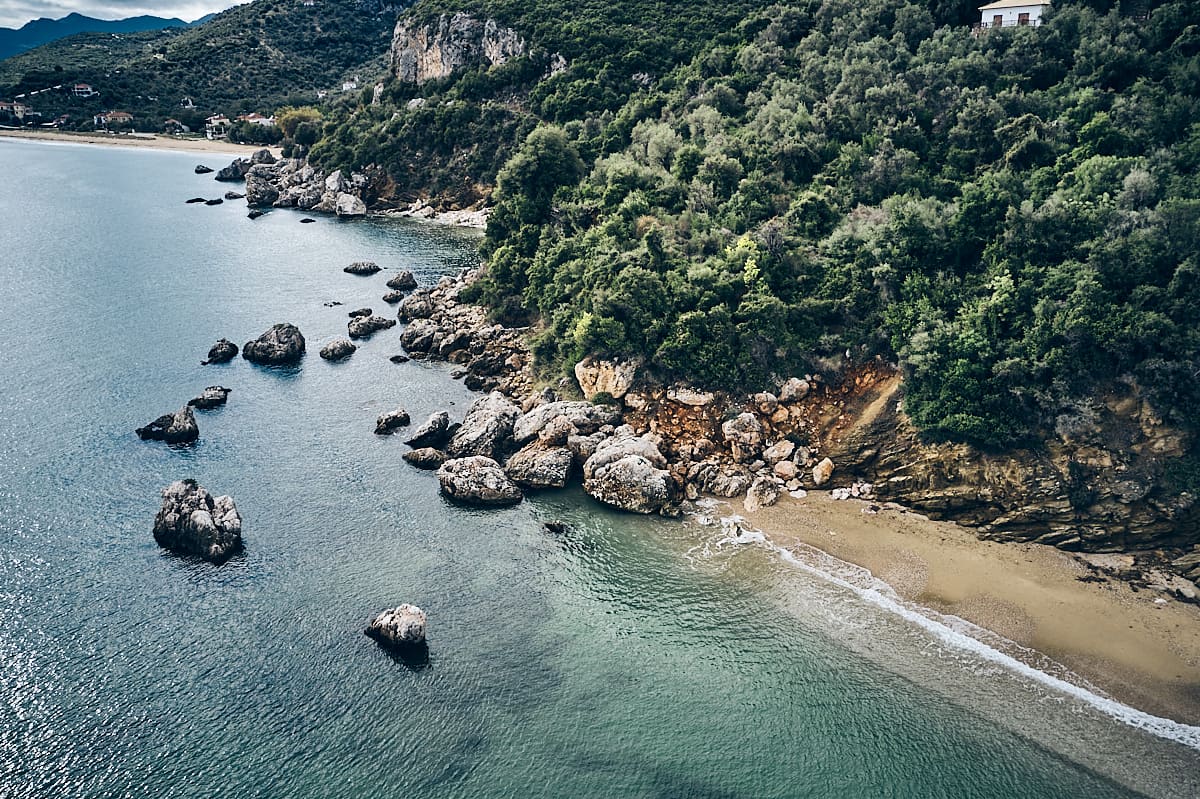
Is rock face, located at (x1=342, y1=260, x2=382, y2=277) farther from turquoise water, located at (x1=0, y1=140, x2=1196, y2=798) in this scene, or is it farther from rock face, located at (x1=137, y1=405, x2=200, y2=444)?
rock face, located at (x1=137, y1=405, x2=200, y2=444)

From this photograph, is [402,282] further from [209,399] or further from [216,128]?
[216,128]

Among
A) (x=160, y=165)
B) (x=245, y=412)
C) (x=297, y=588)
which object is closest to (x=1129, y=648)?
(x=297, y=588)

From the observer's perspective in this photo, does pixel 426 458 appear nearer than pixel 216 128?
Yes

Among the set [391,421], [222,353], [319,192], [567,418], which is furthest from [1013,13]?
[319,192]

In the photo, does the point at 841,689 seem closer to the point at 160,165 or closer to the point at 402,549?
the point at 402,549

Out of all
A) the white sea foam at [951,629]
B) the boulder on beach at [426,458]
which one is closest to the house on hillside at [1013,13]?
the white sea foam at [951,629]

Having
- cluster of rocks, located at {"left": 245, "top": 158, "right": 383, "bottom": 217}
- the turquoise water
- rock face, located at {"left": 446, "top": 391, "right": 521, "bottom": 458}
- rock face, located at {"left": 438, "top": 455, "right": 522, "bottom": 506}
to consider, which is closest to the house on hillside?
rock face, located at {"left": 446, "top": 391, "right": 521, "bottom": 458}
